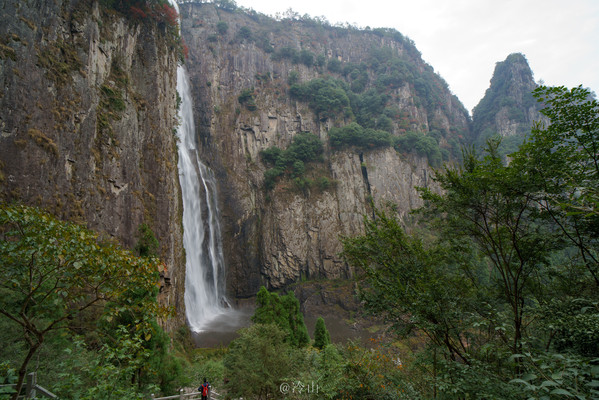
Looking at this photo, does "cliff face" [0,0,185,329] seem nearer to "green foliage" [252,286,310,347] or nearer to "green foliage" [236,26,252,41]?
"green foliage" [252,286,310,347]

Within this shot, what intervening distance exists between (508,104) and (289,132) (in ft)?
147

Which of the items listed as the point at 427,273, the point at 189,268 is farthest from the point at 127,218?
the point at 427,273

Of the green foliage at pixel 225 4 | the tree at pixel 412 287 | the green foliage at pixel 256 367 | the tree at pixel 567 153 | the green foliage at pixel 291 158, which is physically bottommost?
the green foliage at pixel 256 367

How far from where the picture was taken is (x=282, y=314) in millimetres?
16656

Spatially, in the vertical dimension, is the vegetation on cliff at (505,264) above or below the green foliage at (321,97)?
below

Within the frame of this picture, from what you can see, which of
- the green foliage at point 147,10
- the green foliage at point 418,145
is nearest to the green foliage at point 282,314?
the green foliage at point 147,10

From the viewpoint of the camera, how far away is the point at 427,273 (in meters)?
6.63

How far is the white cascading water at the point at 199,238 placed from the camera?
84.2 feet

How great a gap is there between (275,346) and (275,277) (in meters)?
24.4

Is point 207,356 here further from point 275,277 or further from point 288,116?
point 288,116

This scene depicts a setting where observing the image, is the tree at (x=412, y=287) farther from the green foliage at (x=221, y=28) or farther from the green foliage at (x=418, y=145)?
the green foliage at (x=221, y=28)

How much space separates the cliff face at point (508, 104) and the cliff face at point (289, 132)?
555 cm

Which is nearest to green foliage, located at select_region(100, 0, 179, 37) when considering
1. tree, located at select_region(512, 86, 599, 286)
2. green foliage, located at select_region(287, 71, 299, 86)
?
tree, located at select_region(512, 86, 599, 286)

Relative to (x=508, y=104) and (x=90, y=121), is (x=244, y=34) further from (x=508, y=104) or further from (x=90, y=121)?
(x=508, y=104)
